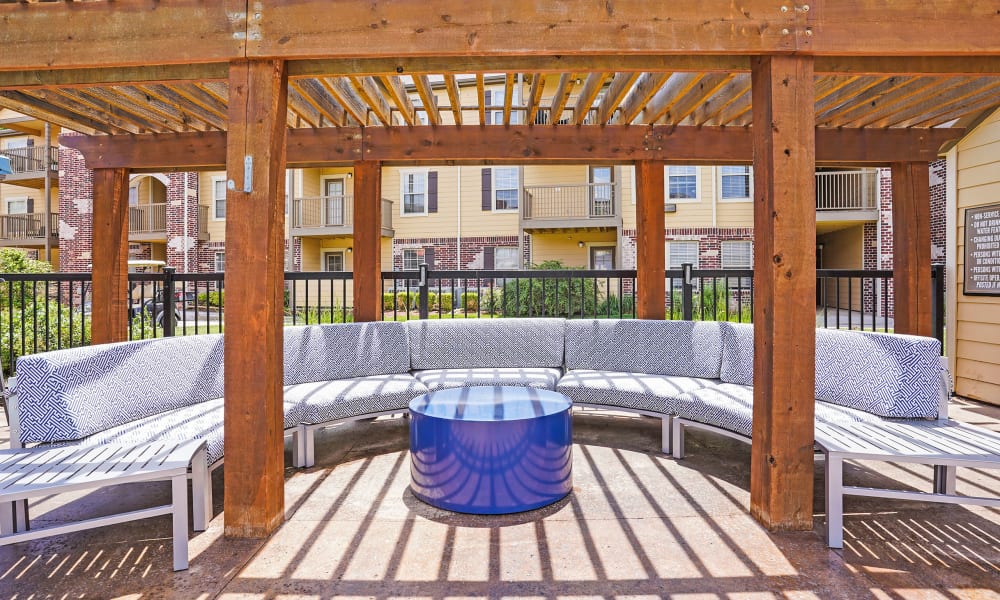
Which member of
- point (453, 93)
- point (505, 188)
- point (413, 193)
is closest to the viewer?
point (453, 93)

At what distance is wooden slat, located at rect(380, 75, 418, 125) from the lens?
3.60 m

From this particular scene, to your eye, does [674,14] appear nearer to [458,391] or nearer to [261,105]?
[261,105]

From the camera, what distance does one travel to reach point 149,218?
1720 cm

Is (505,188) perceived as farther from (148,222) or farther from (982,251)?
(148,222)

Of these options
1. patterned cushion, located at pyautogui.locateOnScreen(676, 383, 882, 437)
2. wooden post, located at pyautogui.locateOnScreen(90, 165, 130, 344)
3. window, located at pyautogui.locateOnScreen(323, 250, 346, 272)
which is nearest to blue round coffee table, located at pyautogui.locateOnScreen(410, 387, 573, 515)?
patterned cushion, located at pyautogui.locateOnScreen(676, 383, 882, 437)

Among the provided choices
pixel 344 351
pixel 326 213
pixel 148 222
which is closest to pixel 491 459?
pixel 344 351

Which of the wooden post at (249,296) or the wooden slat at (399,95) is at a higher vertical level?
the wooden slat at (399,95)

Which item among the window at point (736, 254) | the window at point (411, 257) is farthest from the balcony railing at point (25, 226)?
the window at point (736, 254)

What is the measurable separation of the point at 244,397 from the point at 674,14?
2.85 meters

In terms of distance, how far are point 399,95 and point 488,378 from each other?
7.49 ft

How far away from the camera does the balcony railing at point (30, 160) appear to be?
1767 cm

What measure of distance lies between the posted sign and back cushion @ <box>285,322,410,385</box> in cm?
549

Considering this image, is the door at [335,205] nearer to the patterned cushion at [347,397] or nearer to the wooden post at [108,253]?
the wooden post at [108,253]

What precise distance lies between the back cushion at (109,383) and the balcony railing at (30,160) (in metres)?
19.8
